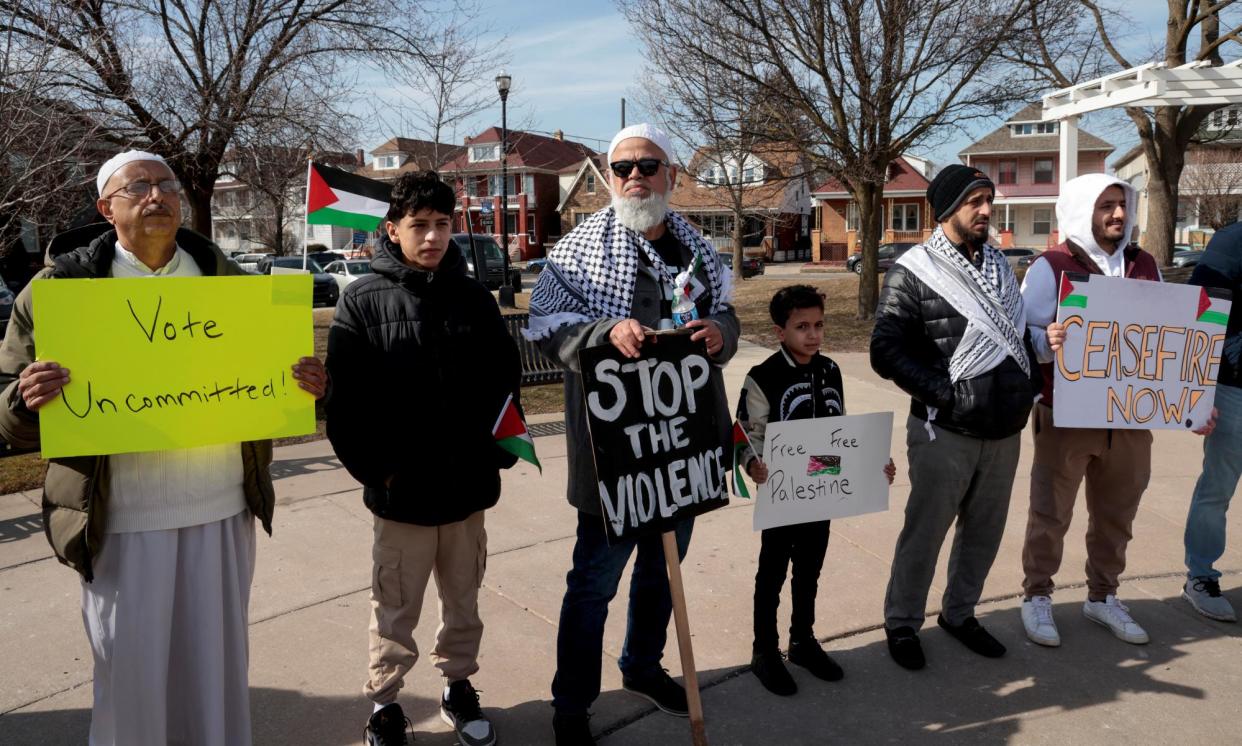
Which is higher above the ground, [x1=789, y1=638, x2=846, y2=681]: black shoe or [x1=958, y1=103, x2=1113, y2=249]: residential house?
[x1=958, y1=103, x2=1113, y2=249]: residential house

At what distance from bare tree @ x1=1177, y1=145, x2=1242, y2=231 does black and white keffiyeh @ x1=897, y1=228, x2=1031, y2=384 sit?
4843 cm

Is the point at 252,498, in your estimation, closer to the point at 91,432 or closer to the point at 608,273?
the point at 91,432

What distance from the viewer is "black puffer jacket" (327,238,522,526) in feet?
9.48

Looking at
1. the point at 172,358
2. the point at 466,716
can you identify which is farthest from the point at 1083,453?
the point at 172,358

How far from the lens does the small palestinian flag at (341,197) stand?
437cm

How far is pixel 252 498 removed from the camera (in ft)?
9.02

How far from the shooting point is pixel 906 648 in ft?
11.9

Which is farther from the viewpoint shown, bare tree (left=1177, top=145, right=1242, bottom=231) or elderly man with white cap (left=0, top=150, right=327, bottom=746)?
bare tree (left=1177, top=145, right=1242, bottom=231)

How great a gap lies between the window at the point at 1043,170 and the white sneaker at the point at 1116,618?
5718 cm

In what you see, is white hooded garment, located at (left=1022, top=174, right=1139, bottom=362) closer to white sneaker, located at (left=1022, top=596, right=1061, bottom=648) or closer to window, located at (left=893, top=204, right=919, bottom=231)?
white sneaker, located at (left=1022, top=596, right=1061, bottom=648)

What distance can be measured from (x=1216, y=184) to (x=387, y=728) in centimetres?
5229

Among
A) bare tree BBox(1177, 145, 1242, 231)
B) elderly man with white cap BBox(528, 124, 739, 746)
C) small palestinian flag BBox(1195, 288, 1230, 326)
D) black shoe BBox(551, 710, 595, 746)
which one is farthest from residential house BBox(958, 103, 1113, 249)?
black shoe BBox(551, 710, 595, 746)

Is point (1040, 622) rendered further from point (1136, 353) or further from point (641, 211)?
point (641, 211)

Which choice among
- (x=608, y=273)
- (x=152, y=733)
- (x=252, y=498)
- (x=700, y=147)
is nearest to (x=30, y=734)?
(x=152, y=733)
